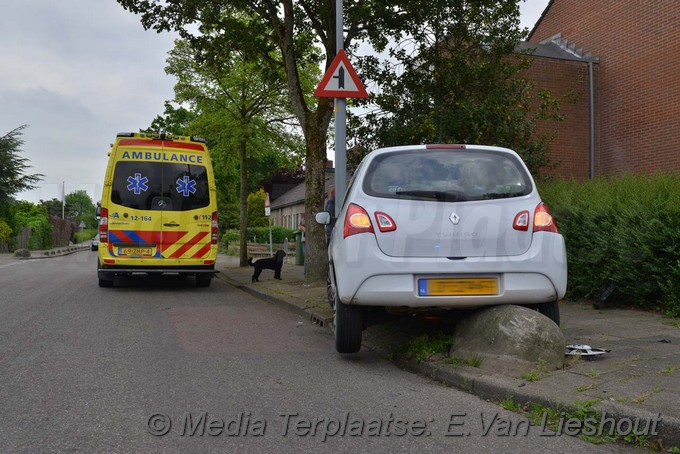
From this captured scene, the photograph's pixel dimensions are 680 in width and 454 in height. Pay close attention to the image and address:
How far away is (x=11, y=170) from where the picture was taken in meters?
39.0

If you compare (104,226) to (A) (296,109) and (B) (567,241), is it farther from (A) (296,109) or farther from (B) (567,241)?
(B) (567,241)

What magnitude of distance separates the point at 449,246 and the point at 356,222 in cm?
79

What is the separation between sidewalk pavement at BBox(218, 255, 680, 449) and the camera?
3.55 metres

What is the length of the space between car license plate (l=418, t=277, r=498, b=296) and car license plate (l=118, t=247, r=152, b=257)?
8.00 metres

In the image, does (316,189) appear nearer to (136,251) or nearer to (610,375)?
(136,251)

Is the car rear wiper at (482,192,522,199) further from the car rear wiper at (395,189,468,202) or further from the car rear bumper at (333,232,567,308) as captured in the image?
the car rear bumper at (333,232,567,308)

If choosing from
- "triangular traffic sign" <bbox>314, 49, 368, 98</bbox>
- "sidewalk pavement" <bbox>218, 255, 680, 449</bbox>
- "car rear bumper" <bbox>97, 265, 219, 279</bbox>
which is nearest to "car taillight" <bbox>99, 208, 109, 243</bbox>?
"car rear bumper" <bbox>97, 265, 219, 279</bbox>

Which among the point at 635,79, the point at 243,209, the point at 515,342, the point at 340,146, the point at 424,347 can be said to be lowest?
the point at 424,347

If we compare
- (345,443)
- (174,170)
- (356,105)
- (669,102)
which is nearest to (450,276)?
(345,443)

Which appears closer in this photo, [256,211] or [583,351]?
[583,351]

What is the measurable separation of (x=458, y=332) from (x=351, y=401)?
1.41 metres

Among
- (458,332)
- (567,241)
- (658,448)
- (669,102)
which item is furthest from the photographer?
(669,102)

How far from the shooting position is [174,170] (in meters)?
11.9

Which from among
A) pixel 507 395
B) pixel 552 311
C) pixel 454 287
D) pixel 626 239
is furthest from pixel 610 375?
pixel 626 239
